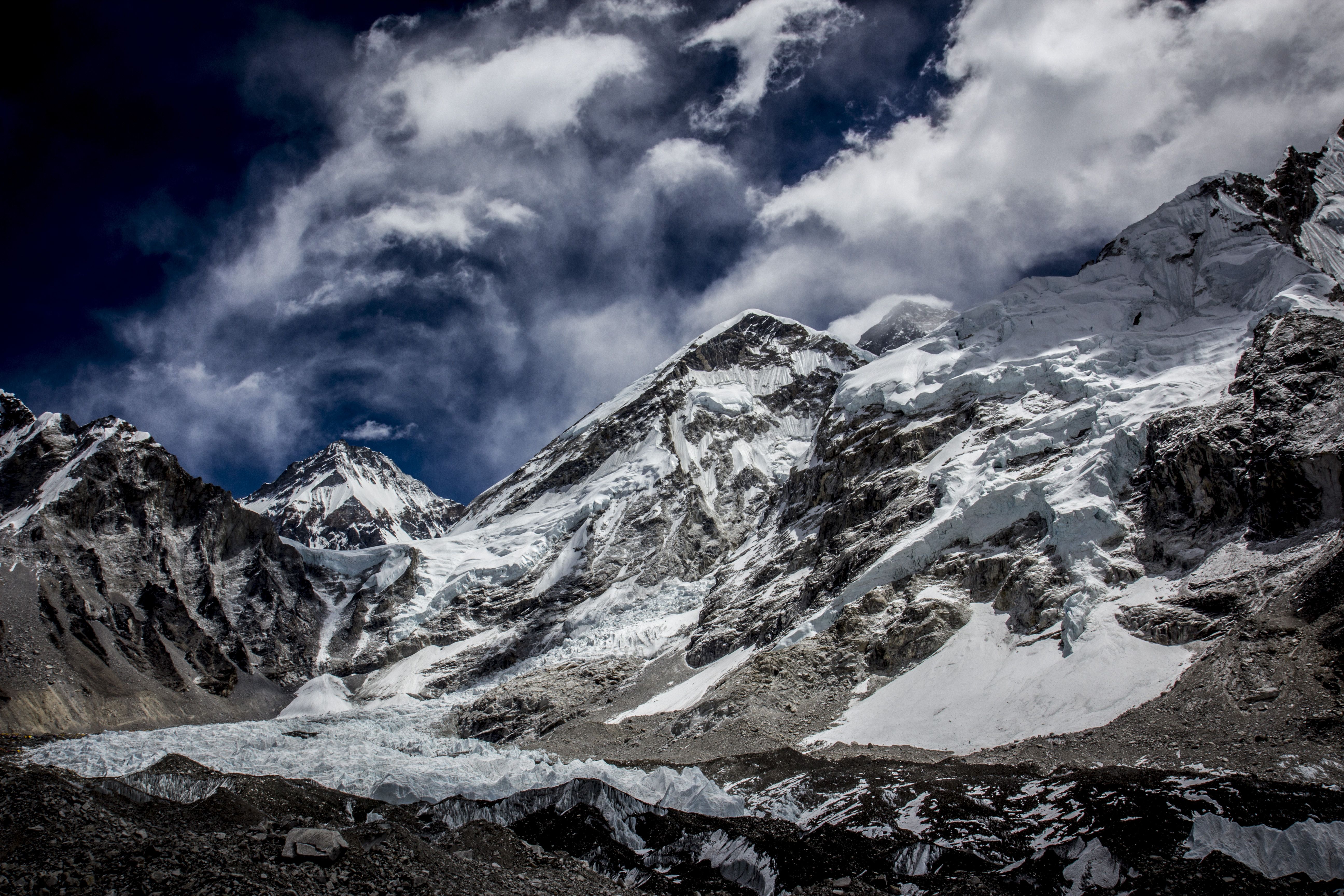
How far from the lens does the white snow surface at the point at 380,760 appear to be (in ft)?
70.8

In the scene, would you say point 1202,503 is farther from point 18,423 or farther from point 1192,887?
point 18,423

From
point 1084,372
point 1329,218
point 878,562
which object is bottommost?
point 878,562

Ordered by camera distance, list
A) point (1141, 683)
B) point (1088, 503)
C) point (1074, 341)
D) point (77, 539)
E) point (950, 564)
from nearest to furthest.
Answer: point (1141, 683), point (1088, 503), point (950, 564), point (1074, 341), point (77, 539)

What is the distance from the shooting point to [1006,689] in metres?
34.5

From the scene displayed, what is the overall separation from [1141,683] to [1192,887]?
71.9 ft

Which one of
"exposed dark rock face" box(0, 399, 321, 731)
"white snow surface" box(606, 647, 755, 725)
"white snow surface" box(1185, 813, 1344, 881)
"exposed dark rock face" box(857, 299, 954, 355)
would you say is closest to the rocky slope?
"white snow surface" box(1185, 813, 1344, 881)

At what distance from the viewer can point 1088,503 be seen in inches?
1710

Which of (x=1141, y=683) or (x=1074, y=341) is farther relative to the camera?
(x=1074, y=341)

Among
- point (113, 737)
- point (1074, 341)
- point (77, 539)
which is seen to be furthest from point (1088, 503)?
point (77, 539)

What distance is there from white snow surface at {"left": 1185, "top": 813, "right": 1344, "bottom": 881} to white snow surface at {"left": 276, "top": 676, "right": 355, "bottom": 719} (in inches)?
3043

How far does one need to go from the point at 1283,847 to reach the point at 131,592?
9400 cm

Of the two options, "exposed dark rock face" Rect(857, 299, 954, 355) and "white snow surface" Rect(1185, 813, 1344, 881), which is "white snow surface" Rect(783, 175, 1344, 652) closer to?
"white snow surface" Rect(1185, 813, 1344, 881)

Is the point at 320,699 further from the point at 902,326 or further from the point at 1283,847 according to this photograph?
the point at 902,326

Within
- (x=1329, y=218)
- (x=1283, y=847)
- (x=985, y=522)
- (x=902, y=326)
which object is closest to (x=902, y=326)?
(x=902, y=326)
